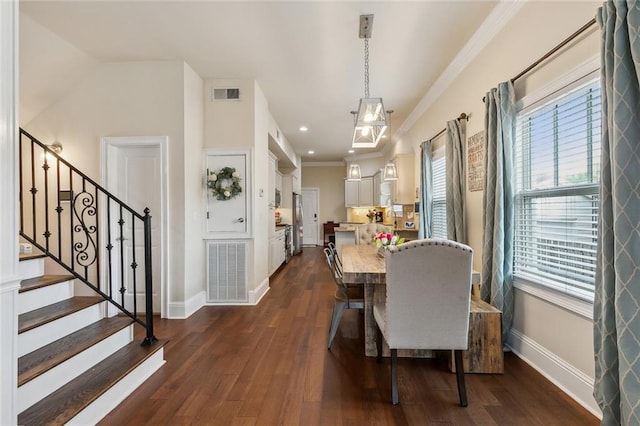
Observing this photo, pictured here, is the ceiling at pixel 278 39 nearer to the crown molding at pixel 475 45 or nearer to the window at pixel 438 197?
the crown molding at pixel 475 45

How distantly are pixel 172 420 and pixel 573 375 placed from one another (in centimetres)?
257

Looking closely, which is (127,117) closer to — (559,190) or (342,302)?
(342,302)

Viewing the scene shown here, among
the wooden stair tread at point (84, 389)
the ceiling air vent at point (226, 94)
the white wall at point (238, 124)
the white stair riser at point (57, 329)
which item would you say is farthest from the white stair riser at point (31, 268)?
the ceiling air vent at point (226, 94)

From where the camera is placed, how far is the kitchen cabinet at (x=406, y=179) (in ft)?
17.9

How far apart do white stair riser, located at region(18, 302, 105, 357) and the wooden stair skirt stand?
295 cm

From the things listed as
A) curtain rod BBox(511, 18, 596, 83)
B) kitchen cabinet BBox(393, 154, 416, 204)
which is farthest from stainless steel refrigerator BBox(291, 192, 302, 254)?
curtain rod BBox(511, 18, 596, 83)

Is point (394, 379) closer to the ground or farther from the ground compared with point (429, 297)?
closer to the ground

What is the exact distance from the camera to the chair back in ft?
5.81

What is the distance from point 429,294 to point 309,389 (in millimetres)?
1070

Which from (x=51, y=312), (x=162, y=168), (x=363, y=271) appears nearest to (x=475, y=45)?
(x=363, y=271)

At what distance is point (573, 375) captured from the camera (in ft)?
6.31

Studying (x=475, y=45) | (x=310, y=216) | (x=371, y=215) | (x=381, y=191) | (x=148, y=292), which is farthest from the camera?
(x=310, y=216)

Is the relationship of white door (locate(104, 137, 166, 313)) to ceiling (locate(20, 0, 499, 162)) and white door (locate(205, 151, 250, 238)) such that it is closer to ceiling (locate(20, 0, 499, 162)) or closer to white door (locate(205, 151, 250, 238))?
white door (locate(205, 151, 250, 238))

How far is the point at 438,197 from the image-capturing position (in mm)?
4496
